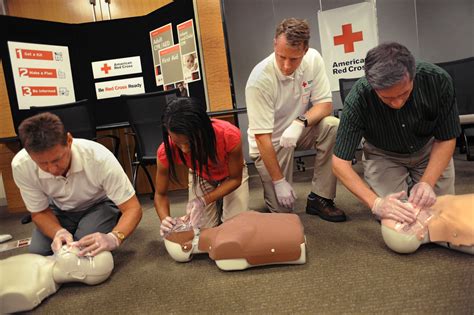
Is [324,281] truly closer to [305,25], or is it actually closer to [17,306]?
[17,306]

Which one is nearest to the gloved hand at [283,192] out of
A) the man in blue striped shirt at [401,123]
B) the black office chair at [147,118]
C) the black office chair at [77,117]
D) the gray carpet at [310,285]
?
the gray carpet at [310,285]

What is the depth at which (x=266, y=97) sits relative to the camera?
1.59 metres

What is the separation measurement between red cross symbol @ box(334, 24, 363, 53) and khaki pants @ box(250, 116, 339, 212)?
2006 millimetres

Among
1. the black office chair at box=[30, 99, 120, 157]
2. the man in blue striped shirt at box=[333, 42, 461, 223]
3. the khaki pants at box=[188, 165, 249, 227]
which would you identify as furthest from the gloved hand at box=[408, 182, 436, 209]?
the black office chair at box=[30, 99, 120, 157]

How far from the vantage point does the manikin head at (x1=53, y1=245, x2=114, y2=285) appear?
3.58 ft

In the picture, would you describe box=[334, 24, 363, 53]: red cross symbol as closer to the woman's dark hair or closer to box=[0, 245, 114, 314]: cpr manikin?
the woman's dark hair

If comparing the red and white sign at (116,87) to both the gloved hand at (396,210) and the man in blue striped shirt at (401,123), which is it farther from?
the gloved hand at (396,210)

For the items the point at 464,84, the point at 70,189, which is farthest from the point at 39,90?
the point at 464,84

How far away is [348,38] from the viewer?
11.0ft

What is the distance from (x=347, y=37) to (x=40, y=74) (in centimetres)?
269

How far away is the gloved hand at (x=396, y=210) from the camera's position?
105 centimetres

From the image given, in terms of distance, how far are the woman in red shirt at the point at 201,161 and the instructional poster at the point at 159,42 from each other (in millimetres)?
1734

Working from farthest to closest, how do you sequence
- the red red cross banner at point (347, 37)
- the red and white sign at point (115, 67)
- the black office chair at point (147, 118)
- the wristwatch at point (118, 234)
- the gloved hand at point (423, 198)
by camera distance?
1. the red red cross banner at point (347, 37)
2. the red and white sign at point (115, 67)
3. the black office chair at point (147, 118)
4. the wristwatch at point (118, 234)
5. the gloved hand at point (423, 198)

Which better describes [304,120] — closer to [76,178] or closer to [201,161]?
[201,161]
